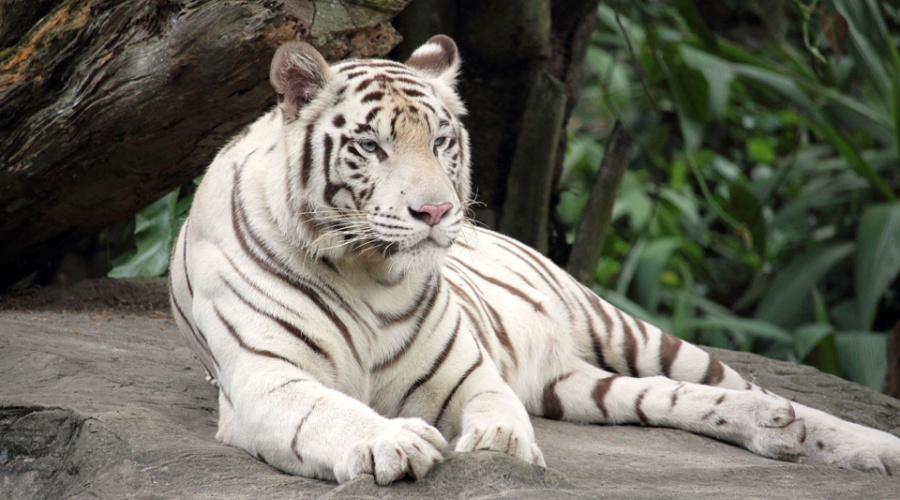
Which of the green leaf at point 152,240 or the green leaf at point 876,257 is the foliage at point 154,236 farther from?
the green leaf at point 876,257

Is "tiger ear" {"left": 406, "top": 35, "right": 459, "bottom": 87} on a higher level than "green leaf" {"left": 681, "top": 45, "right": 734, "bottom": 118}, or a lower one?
lower

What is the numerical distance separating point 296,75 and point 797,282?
532 centimetres

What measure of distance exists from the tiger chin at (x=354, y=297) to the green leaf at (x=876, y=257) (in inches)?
129

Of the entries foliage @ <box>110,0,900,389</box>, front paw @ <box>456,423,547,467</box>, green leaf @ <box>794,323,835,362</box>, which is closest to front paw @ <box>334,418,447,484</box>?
front paw @ <box>456,423,547,467</box>

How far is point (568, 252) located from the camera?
16.0ft

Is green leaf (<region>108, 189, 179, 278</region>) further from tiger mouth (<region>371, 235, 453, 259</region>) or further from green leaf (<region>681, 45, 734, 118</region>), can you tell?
green leaf (<region>681, 45, 734, 118</region>)

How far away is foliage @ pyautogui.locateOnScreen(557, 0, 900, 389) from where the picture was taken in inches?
213

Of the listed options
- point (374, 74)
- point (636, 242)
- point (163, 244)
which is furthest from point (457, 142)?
point (636, 242)

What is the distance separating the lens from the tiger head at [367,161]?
218 cm

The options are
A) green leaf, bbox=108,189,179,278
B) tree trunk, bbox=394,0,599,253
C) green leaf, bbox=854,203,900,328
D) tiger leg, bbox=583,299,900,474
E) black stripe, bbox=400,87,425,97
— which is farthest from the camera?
green leaf, bbox=854,203,900,328

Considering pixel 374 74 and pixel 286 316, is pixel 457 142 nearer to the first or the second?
pixel 374 74

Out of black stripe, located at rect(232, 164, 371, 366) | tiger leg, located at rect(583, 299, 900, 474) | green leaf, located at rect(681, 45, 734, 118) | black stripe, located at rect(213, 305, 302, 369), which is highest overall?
green leaf, located at rect(681, 45, 734, 118)

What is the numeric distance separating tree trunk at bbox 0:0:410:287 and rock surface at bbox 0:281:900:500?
26.2 inches

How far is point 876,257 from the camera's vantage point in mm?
5715
